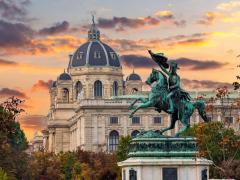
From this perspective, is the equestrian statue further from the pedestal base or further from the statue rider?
the pedestal base

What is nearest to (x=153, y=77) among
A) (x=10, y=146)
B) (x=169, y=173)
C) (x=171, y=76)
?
(x=171, y=76)

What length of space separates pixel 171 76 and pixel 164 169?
5.60 meters

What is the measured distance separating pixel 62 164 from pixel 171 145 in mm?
85390

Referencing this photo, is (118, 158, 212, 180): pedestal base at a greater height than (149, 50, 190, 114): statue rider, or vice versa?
(149, 50, 190, 114): statue rider

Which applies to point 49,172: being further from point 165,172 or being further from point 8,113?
point 165,172

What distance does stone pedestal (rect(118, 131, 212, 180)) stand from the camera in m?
60.4

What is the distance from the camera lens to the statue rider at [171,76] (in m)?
62.4

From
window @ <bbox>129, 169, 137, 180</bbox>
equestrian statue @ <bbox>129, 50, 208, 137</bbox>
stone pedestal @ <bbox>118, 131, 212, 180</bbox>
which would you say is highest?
equestrian statue @ <bbox>129, 50, 208, 137</bbox>

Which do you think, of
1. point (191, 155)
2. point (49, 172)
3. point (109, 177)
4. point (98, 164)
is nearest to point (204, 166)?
point (191, 155)

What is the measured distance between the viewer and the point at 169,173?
60.5m

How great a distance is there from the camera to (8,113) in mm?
77625

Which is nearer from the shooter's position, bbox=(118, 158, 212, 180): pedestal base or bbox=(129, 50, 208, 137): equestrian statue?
bbox=(118, 158, 212, 180): pedestal base

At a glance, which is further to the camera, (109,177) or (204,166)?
(109,177)

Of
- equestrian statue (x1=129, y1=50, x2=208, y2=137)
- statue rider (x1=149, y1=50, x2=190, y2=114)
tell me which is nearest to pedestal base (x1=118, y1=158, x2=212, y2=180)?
equestrian statue (x1=129, y1=50, x2=208, y2=137)
